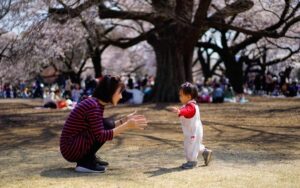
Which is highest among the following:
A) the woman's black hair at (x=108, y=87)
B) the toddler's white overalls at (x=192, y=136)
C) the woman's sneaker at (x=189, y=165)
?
the woman's black hair at (x=108, y=87)

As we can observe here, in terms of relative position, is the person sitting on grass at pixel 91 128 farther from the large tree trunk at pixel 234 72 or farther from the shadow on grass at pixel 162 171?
the large tree trunk at pixel 234 72

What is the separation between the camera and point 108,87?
5.04 meters

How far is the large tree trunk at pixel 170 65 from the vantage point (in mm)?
17359

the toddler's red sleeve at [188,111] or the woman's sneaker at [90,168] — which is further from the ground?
the toddler's red sleeve at [188,111]

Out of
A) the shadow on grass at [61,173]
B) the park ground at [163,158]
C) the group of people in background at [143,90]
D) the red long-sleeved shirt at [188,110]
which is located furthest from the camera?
the group of people in background at [143,90]

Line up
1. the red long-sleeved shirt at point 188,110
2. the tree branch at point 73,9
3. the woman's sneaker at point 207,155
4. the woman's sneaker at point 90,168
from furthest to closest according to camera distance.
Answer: the tree branch at point 73,9 < the woman's sneaker at point 207,155 < the red long-sleeved shirt at point 188,110 < the woman's sneaker at point 90,168

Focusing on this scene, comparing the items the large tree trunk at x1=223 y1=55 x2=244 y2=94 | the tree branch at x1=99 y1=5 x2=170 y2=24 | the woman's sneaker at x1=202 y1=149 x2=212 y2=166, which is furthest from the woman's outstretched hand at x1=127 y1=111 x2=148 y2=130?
the large tree trunk at x1=223 y1=55 x2=244 y2=94

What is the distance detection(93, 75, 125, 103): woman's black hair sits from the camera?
198 inches

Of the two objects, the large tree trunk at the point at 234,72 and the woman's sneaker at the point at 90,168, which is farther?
the large tree trunk at the point at 234,72

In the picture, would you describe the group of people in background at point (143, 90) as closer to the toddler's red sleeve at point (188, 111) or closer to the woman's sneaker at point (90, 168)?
the woman's sneaker at point (90, 168)

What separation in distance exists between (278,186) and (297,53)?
22392 mm

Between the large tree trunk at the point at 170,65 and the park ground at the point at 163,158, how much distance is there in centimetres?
672

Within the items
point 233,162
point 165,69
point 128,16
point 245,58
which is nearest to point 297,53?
point 245,58

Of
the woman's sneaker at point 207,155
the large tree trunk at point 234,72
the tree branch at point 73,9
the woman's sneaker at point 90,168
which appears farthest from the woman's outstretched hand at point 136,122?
the large tree trunk at point 234,72
